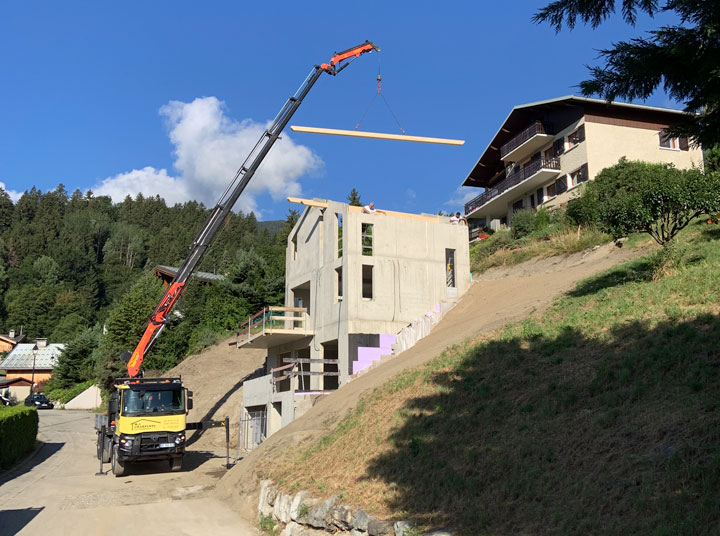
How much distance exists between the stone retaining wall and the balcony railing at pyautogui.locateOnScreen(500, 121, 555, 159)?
36.0 meters

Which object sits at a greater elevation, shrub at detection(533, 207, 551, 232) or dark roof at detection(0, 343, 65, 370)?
shrub at detection(533, 207, 551, 232)

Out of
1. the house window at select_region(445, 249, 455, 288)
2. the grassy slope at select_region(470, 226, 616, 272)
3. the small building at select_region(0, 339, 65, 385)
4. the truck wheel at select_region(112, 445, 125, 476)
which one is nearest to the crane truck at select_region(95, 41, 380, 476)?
the truck wheel at select_region(112, 445, 125, 476)

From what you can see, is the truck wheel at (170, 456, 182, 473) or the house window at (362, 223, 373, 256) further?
the house window at (362, 223, 373, 256)

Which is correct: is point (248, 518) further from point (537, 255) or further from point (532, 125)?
point (532, 125)

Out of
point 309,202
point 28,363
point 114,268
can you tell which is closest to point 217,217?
point 309,202

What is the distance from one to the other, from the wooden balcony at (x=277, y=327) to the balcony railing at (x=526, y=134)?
23.4 meters

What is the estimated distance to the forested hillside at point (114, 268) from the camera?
2165 inches

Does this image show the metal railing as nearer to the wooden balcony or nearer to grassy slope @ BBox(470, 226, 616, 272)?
the wooden balcony

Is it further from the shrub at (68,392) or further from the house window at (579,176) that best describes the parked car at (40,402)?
the house window at (579,176)

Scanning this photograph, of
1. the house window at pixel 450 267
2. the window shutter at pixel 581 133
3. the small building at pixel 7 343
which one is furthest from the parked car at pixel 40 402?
the window shutter at pixel 581 133

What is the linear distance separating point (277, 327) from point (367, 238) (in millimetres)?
6058

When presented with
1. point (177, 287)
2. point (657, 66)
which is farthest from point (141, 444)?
point (657, 66)

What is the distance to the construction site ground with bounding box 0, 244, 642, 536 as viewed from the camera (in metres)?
14.5

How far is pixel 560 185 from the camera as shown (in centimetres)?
4153
